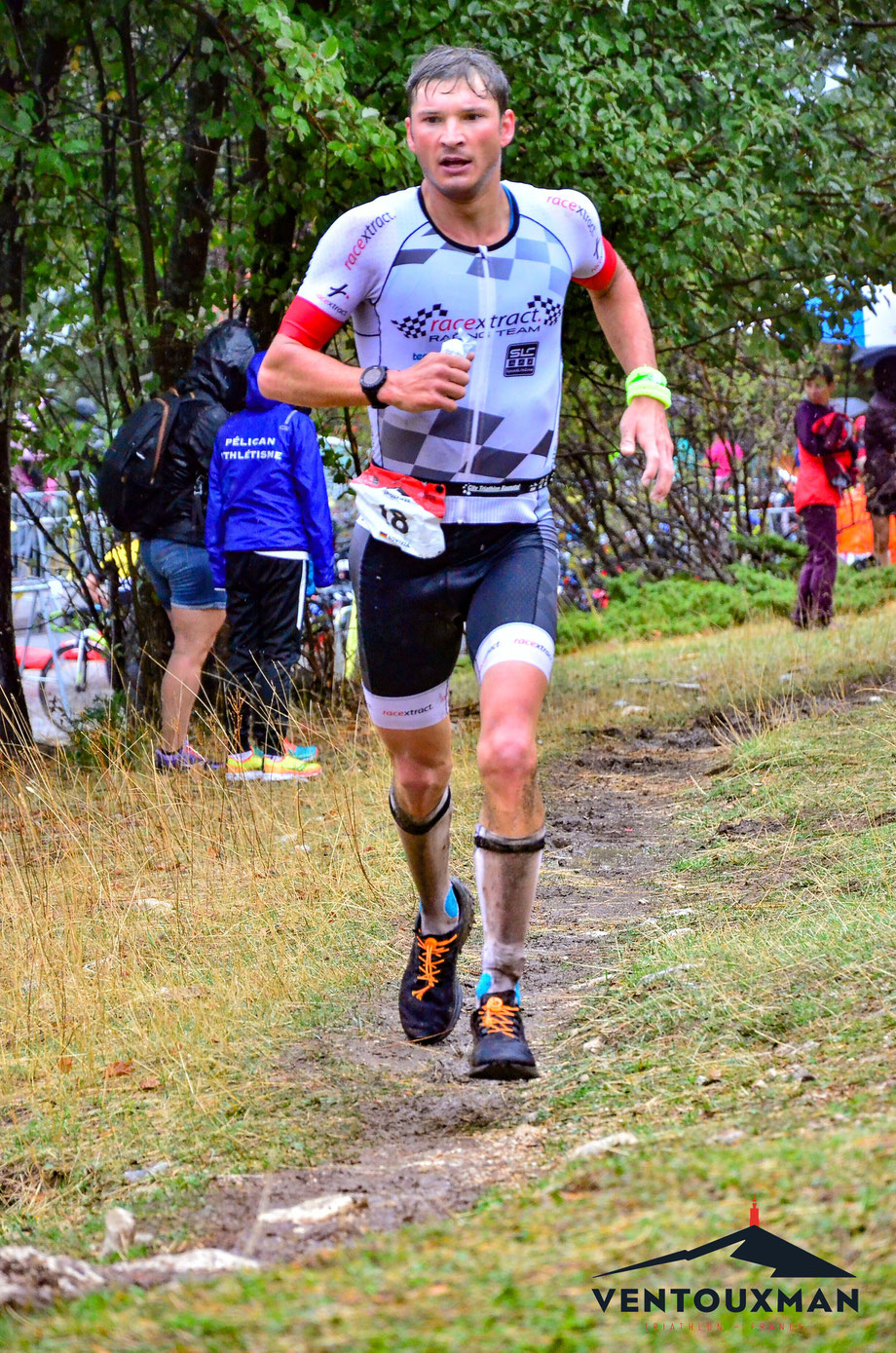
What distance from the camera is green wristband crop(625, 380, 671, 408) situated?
3656 millimetres

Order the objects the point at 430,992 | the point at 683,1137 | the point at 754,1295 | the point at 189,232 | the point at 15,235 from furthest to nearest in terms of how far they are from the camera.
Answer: the point at 189,232 → the point at 15,235 → the point at 430,992 → the point at 683,1137 → the point at 754,1295

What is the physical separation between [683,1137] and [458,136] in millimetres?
2290

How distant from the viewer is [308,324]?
3.61 metres

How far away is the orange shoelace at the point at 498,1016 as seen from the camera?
10.8ft

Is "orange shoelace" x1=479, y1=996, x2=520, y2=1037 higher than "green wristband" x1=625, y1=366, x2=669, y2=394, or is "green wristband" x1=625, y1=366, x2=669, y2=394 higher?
"green wristband" x1=625, y1=366, x2=669, y2=394

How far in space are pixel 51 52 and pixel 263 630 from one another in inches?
152

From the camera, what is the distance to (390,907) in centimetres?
515

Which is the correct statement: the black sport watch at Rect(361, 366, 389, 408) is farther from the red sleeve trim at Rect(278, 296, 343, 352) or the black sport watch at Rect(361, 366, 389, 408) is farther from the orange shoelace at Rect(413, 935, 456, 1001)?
the orange shoelace at Rect(413, 935, 456, 1001)

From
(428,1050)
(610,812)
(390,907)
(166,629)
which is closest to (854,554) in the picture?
(166,629)

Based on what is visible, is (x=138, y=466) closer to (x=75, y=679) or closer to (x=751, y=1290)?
(x=75, y=679)

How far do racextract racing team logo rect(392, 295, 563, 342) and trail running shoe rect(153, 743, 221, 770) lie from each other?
3.62 metres

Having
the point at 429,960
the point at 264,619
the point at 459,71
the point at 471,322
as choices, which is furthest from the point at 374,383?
the point at 264,619

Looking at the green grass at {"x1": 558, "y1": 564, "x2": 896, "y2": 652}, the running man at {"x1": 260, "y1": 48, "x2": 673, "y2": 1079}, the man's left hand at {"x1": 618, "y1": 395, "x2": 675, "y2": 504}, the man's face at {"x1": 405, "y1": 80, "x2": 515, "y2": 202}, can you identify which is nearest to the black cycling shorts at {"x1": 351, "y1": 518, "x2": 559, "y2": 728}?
the running man at {"x1": 260, "y1": 48, "x2": 673, "y2": 1079}

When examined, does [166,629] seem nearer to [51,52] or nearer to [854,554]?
[51,52]
